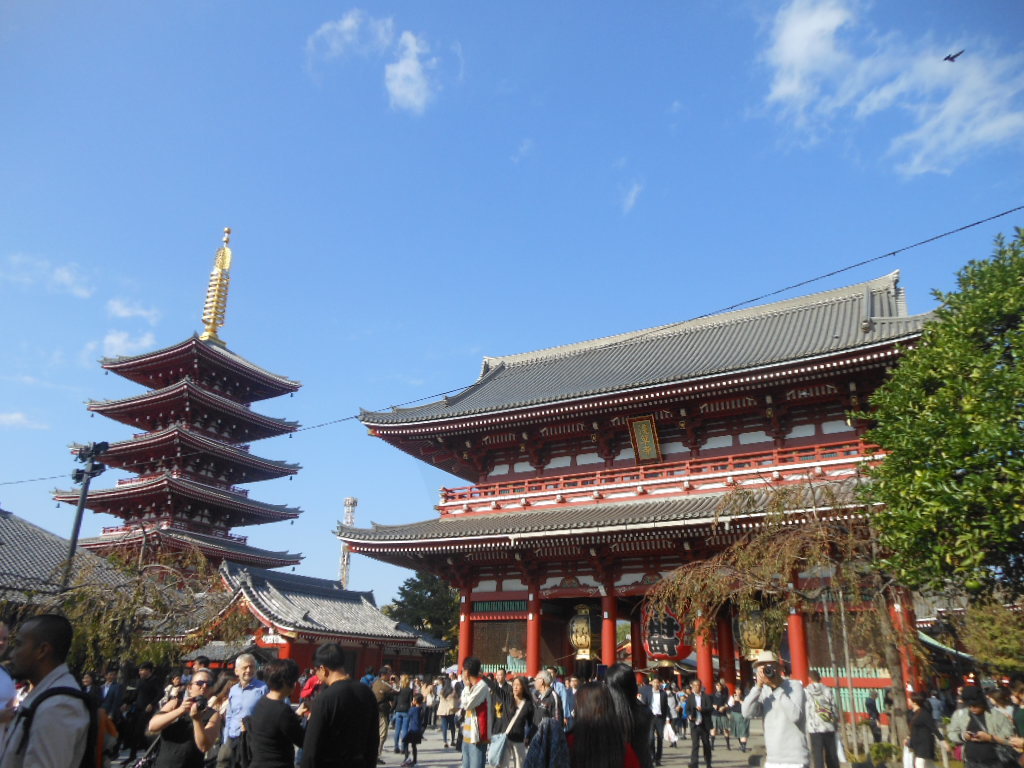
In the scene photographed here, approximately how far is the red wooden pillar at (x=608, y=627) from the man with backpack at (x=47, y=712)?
1569 cm

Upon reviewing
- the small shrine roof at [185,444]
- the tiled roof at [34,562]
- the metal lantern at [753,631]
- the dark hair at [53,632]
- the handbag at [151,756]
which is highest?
the small shrine roof at [185,444]

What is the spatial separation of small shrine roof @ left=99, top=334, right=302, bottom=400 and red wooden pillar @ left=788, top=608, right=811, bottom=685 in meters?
30.6

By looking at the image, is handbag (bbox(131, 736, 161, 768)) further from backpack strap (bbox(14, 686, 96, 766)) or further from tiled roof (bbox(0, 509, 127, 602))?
tiled roof (bbox(0, 509, 127, 602))

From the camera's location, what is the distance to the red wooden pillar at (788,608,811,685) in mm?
15344

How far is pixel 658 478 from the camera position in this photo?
18547 mm

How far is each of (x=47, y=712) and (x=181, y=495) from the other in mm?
34811

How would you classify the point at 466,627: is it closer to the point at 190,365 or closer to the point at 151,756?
the point at 151,756

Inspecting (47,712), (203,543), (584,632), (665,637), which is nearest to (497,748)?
Answer: (47,712)

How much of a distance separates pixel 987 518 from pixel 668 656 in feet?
31.0

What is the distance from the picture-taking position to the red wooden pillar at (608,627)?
18.0 metres

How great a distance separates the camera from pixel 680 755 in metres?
15.4

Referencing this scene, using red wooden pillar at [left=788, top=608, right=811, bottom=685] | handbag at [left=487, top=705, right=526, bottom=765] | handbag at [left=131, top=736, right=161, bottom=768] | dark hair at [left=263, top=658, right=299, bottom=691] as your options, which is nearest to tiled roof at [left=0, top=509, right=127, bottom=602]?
handbag at [left=487, top=705, right=526, bottom=765]

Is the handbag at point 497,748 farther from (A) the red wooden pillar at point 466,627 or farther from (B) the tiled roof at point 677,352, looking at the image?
(A) the red wooden pillar at point 466,627

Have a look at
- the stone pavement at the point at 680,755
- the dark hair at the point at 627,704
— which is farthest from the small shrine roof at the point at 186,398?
the dark hair at the point at 627,704
